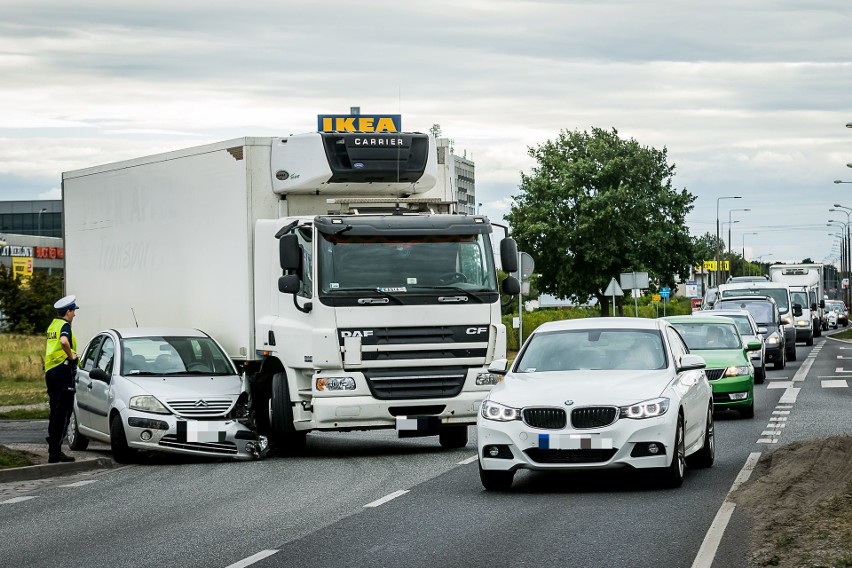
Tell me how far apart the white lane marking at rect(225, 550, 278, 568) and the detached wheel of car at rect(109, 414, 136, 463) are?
753cm

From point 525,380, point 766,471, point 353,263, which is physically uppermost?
point 353,263

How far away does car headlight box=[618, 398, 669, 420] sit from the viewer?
1267cm

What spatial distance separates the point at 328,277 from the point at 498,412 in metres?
4.35

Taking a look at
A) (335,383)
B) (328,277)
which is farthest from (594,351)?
(328,277)

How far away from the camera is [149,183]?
1988cm

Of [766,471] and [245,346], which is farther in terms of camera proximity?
[245,346]

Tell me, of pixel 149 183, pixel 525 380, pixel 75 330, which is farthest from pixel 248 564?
pixel 75 330

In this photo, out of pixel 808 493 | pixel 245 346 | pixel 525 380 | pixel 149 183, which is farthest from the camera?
pixel 149 183

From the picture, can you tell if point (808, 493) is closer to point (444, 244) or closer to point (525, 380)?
point (525, 380)

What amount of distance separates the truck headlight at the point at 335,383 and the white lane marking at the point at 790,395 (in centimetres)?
1144

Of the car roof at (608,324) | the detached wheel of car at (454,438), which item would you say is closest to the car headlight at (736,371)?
the detached wheel of car at (454,438)

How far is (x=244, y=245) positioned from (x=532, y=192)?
2211 inches

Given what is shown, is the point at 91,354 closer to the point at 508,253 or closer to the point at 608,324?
the point at 508,253

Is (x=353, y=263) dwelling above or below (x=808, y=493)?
above
